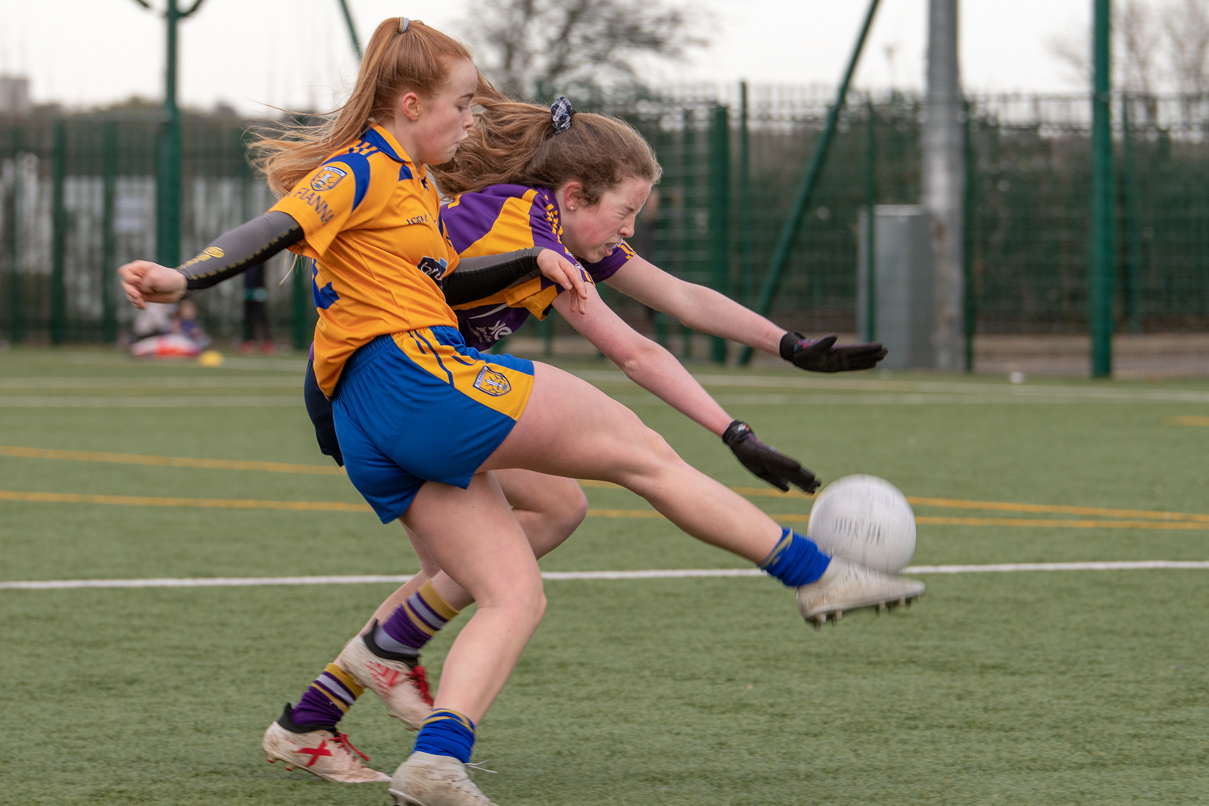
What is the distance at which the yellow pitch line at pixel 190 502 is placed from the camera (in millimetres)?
7316

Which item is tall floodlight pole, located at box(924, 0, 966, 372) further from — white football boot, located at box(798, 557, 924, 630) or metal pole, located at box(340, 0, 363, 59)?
white football boot, located at box(798, 557, 924, 630)

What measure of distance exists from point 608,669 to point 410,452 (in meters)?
1.50

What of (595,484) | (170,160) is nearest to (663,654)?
(595,484)

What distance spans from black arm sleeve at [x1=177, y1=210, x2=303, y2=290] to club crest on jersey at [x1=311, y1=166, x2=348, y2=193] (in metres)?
0.09

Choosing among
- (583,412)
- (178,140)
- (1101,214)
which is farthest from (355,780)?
(178,140)

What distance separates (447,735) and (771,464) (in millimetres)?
853

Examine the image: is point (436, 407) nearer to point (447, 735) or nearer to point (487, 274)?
point (487, 274)

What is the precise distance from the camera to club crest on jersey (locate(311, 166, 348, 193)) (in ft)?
9.52

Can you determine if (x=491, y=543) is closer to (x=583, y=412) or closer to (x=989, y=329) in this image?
(x=583, y=412)

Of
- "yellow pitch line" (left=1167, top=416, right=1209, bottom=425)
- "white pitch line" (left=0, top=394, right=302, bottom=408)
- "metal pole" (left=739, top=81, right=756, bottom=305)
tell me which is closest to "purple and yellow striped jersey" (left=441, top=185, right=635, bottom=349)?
"yellow pitch line" (left=1167, top=416, right=1209, bottom=425)

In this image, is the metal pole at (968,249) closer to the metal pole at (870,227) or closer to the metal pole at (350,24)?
the metal pole at (870,227)

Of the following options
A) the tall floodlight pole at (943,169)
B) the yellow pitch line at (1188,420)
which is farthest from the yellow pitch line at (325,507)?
the tall floodlight pole at (943,169)

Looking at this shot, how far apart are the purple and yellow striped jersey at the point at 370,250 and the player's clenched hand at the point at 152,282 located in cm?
25

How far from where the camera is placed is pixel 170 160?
2144 centimetres
